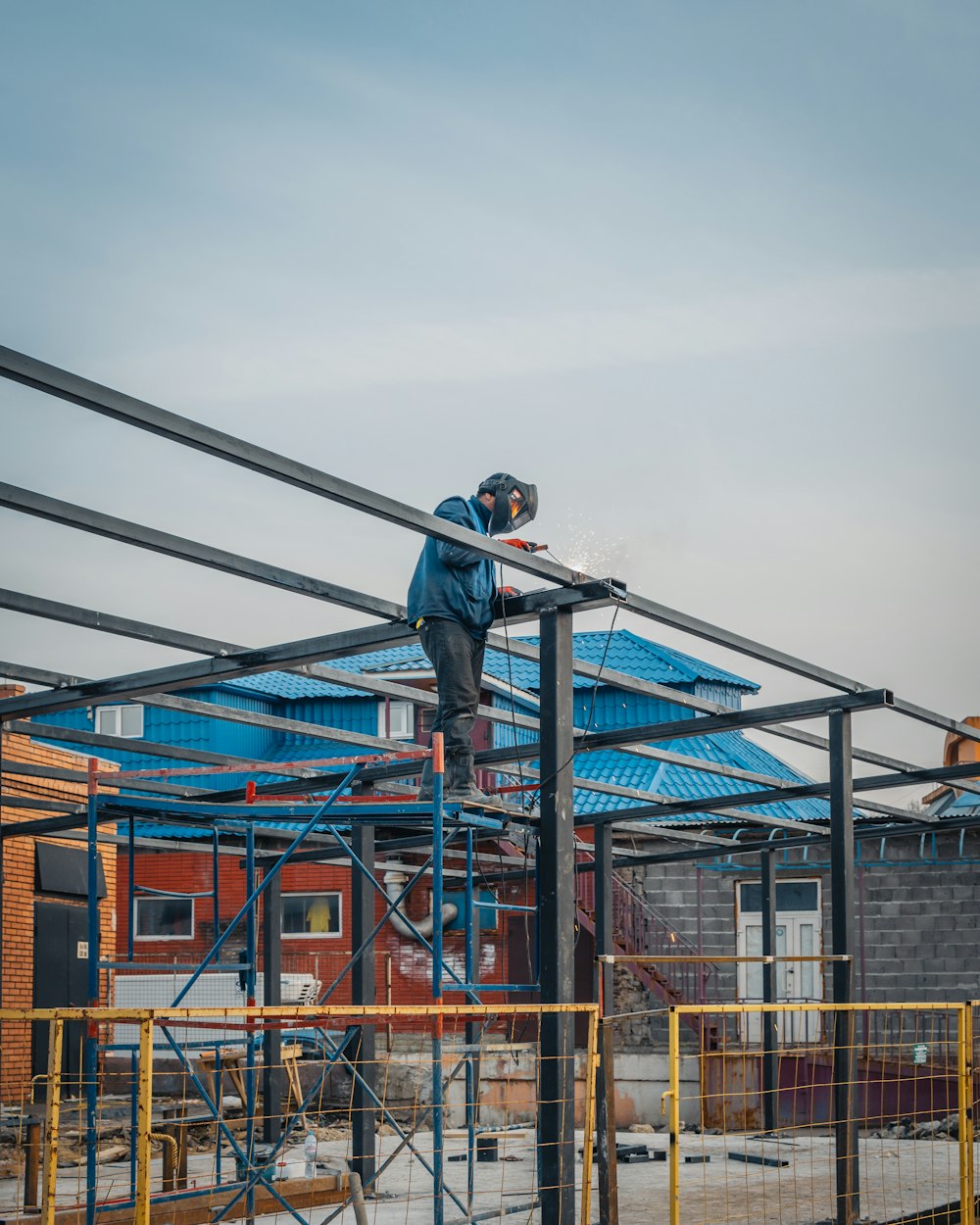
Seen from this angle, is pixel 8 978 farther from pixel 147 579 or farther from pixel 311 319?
pixel 311 319

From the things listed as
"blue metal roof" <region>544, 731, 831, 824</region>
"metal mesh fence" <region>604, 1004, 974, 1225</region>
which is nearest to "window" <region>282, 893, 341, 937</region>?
"blue metal roof" <region>544, 731, 831, 824</region>

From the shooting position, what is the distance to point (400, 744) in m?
13.3

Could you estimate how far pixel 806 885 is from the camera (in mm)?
23219

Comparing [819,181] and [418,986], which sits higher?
[819,181]

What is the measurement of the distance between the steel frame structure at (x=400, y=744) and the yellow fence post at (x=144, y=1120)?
7.40 feet

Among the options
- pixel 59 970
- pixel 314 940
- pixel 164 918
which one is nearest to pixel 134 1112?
pixel 59 970

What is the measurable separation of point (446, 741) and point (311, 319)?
5.15 m

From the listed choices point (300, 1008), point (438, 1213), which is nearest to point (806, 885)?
point (438, 1213)

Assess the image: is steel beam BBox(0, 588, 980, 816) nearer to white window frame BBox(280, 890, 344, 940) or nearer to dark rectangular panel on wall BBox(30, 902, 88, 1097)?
dark rectangular panel on wall BBox(30, 902, 88, 1097)

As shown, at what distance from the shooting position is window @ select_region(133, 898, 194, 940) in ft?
90.0

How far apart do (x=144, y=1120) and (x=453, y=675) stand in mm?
3952

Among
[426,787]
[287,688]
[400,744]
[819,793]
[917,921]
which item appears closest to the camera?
[426,787]

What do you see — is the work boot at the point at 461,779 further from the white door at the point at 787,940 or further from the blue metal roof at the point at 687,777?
the blue metal roof at the point at 687,777

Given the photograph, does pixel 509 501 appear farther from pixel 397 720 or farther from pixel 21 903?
pixel 397 720
